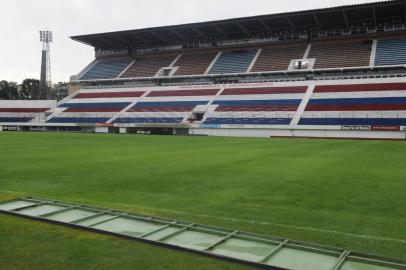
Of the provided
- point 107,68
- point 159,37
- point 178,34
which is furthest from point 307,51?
point 107,68

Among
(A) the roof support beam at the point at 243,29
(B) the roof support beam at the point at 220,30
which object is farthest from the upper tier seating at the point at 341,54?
(B) the roof support beam at the point at 220,30

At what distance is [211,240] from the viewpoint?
5980 millimetres

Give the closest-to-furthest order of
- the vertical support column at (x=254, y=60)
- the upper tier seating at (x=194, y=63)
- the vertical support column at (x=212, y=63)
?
the vertical support column at (x=254, y=60), the vertical support column at (x=212, y=63), the upper tier seating at (x=194, y=63)

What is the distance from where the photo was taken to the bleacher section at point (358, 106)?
45562 millimetres

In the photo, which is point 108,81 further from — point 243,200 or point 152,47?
point 243,200

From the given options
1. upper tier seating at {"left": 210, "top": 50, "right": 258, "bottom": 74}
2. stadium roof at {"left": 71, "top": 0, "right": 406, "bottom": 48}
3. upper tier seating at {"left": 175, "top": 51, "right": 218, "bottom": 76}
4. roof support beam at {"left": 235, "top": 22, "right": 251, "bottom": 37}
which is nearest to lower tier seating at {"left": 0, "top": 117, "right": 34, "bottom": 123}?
stadium roof at {"left": 71, "top": 0, "right": 406, "bottom": 48}

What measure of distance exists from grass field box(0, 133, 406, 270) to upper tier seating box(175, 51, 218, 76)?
50.2m

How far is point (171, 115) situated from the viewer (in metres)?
57.7

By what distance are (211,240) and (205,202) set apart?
295cm

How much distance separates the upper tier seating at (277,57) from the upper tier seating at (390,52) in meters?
10.8

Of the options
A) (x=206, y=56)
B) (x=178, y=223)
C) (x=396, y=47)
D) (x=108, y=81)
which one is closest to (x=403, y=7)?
(x=396, y=47)

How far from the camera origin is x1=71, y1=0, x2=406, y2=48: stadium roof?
5509cm

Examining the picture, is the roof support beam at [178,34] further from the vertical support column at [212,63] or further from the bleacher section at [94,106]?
the bleacher section at [94,106]

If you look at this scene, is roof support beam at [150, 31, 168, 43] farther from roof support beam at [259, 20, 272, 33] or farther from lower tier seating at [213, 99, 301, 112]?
lower tier seating at [213, 99, 301, 112]
